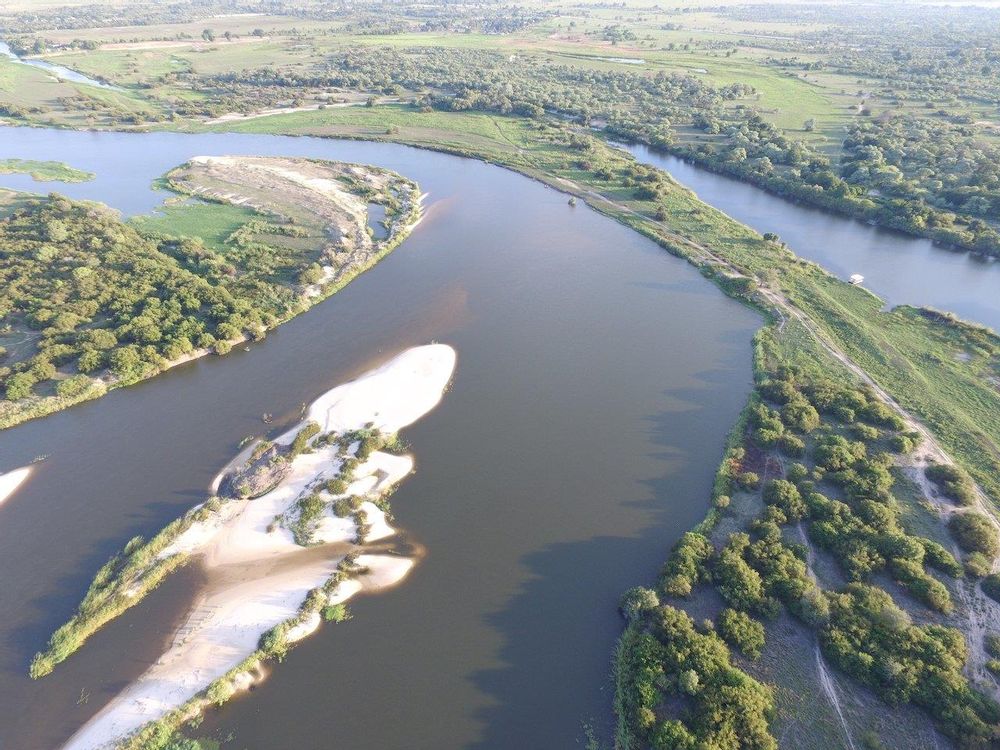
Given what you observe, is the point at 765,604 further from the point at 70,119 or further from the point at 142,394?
the point at 70,119

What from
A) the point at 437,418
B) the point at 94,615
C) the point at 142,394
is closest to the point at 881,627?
the point at 437,418

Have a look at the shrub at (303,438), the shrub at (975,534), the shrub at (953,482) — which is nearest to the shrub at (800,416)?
the shrub at (953,482)

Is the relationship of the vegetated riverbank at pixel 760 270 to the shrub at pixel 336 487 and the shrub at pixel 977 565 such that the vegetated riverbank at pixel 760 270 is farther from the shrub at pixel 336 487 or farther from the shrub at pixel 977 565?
the shrub at pixel 336 487

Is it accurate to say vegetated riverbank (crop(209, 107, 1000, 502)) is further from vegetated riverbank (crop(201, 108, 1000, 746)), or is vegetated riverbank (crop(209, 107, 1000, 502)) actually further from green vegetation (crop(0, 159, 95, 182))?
green vegetation (crop(0, 159, 95, 182))

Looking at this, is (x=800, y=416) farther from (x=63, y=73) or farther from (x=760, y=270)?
(x=63, y=73)

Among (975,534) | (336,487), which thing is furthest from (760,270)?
(336,487)

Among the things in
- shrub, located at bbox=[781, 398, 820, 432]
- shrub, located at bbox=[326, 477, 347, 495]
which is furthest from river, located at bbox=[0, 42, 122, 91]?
shrub, located at bbox=[781, 398, 820, 432]
